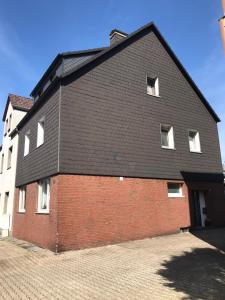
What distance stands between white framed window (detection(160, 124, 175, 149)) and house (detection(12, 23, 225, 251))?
6 cm

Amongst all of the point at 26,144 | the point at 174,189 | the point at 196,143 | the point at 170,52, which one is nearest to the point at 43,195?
the point at 26,144

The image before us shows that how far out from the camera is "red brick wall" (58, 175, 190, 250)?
35.8 feet

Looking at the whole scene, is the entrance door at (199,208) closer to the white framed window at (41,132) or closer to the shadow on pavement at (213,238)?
the shadow on pavement at (213,238)

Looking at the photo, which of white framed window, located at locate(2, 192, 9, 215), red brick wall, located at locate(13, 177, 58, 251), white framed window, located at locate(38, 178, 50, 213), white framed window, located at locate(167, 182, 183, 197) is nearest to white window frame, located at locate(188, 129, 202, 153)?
white framed window, located at locate(167, 182, 183, 197)

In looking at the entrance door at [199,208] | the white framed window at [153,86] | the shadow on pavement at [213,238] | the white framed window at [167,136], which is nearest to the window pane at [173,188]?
the entrance door at [199,208]

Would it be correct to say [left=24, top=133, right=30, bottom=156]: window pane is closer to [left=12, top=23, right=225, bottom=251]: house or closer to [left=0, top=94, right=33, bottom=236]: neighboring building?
[left=12, top=23, right=225, bottom=251]: house

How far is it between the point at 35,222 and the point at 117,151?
507 centimetres

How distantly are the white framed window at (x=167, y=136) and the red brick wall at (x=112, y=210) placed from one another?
240 centimetres

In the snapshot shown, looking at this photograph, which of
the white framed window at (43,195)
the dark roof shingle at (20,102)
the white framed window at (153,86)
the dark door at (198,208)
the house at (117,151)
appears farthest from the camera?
the dark roof shingle at (20,102)

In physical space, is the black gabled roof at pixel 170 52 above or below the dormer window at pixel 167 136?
above

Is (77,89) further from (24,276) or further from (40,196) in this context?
(24,276)

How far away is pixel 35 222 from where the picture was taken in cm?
1308

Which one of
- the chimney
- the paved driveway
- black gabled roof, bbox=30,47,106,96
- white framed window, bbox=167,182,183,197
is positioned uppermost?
A: the chimney

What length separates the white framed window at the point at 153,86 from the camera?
1631 centimetres
